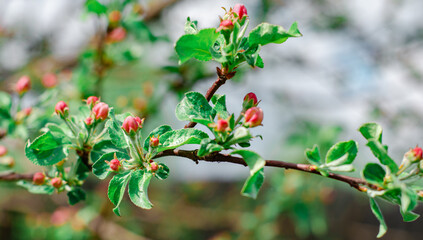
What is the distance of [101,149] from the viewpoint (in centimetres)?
86

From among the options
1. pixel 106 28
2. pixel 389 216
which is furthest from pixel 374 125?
pixel 389 216

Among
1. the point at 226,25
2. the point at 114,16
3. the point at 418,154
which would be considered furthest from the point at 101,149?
the point at 114,16

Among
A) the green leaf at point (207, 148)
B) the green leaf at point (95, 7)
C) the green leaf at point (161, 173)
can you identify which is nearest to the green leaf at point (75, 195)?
the green leaf at point (161, 173)

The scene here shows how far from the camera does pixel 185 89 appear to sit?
1.72 m

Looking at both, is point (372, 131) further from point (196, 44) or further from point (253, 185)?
point (196, 44)

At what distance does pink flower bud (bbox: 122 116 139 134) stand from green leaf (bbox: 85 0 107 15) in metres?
0.82

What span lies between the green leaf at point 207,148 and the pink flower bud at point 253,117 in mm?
83

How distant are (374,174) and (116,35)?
140 centimetres

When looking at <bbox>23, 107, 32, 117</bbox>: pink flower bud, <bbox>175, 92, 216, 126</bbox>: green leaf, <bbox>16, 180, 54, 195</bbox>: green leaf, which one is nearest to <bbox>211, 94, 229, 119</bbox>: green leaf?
<bbox>175, 92, 216, 126</bbox>: green leaf

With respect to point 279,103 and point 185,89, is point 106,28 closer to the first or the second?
point 185,89

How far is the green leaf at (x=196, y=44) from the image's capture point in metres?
0.67

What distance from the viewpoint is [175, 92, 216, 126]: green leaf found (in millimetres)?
763

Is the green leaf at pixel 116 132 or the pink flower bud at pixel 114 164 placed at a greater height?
the green leaf at pixel 116 132

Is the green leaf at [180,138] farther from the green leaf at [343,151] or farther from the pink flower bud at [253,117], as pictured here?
the green leaf at [343,151]
